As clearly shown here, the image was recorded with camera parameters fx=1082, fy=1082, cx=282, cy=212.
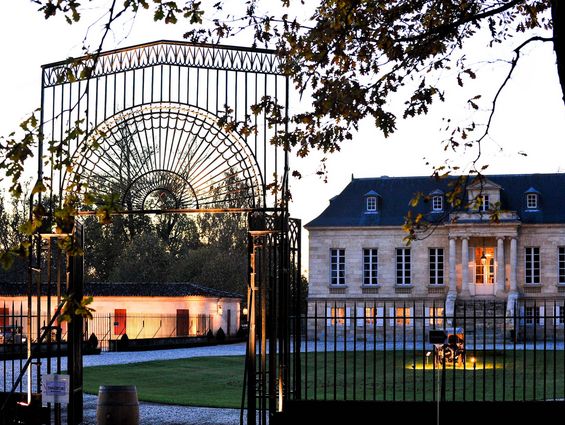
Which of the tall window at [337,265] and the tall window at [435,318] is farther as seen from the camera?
the tall window at [337,265]

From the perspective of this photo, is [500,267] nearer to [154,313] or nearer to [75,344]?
[154,313]

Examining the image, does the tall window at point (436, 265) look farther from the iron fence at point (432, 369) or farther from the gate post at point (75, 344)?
the gate post at point (75, 344)

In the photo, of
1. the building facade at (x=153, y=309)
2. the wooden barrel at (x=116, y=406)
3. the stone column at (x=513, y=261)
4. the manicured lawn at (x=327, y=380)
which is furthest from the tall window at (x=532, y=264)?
the wooden barrel at (x=116, y=406)

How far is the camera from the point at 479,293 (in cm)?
5522

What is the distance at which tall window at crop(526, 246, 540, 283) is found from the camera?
54688 mm

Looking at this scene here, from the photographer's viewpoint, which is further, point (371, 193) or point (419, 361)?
point (371, 193)

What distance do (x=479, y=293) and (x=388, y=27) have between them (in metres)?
44.6

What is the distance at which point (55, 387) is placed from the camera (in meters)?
10.9

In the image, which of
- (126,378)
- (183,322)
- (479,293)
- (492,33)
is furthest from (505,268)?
(492,33)

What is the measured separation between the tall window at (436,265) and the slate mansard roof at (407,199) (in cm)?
211

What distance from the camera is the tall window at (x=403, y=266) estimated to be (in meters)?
56.0

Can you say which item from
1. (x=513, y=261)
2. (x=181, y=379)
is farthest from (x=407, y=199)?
(x=181, y=379)

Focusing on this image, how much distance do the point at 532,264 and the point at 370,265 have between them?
8.24 meters

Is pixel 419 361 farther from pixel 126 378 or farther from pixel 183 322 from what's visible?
pixel 183 322
